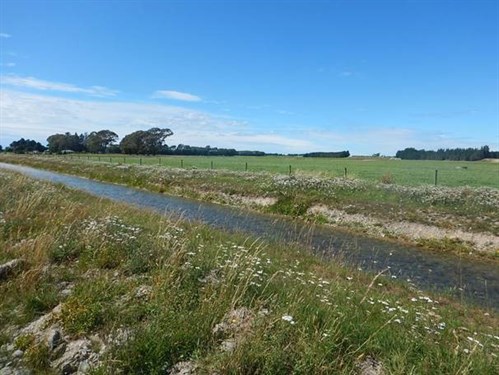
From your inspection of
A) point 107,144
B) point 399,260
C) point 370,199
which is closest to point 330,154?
point 107,144

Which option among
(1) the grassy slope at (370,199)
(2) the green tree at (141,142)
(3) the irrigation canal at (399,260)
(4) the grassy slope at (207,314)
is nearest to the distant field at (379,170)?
(1) the grassy slope at (370,199)

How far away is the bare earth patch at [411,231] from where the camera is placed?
1570cm

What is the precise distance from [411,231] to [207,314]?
15.5 meters

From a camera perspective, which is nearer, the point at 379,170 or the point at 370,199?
the point at 370,199

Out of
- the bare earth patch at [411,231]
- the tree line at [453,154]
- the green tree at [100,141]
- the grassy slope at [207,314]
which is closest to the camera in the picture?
the grassy slope at [207,314]

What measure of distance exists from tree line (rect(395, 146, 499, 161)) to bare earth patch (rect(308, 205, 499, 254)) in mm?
149101

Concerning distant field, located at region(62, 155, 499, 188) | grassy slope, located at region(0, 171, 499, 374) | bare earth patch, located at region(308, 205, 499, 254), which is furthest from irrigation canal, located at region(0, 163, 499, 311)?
distant field, located at region(62, 155, 499, 188)

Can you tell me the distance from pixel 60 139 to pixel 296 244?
17995cm

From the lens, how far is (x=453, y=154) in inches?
6097

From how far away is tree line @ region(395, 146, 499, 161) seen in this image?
14388cm

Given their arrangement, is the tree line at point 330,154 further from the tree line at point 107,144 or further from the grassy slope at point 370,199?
the grassy slope at point 370,199

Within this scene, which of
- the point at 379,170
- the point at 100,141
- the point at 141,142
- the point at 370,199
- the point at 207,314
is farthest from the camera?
the point at 100,141

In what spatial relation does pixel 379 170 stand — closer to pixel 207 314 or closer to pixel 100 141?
pixel 207 314

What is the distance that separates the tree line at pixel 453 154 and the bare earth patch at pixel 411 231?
489 feet
